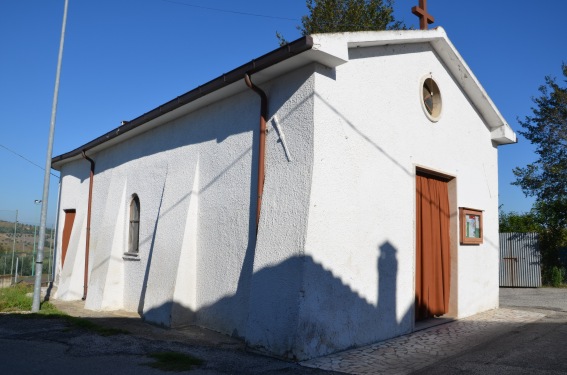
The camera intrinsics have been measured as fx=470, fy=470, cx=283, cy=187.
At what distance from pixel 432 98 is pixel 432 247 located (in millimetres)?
2934

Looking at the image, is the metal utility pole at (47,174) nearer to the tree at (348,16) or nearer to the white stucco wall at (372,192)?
the white stucco wall at (372,192)

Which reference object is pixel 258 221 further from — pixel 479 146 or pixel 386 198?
pixel 479 146

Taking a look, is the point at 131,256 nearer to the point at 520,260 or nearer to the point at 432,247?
the point at 432,247

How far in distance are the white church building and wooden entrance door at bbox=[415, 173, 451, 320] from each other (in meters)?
0.04

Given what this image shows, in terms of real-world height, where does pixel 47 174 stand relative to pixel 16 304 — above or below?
above

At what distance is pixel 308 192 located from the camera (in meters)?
6.21

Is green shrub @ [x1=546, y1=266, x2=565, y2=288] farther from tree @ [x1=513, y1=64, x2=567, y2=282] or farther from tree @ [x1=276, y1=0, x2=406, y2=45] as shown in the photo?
tree @ [x1=276, y1=0, x2=406, y2=45]

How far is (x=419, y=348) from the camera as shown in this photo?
668 centimetres

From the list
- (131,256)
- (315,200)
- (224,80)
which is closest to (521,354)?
(315,200)

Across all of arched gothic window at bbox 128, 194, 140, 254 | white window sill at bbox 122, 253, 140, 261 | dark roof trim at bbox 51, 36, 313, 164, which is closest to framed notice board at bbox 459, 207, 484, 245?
dark roof trim at bbox 51, 36, 313, 164

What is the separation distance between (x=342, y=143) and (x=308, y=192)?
3.35 ft

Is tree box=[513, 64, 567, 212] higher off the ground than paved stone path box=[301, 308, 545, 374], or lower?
higher

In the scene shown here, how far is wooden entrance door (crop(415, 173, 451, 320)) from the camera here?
838 centimetres

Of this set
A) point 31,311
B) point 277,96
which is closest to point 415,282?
point 277,96
